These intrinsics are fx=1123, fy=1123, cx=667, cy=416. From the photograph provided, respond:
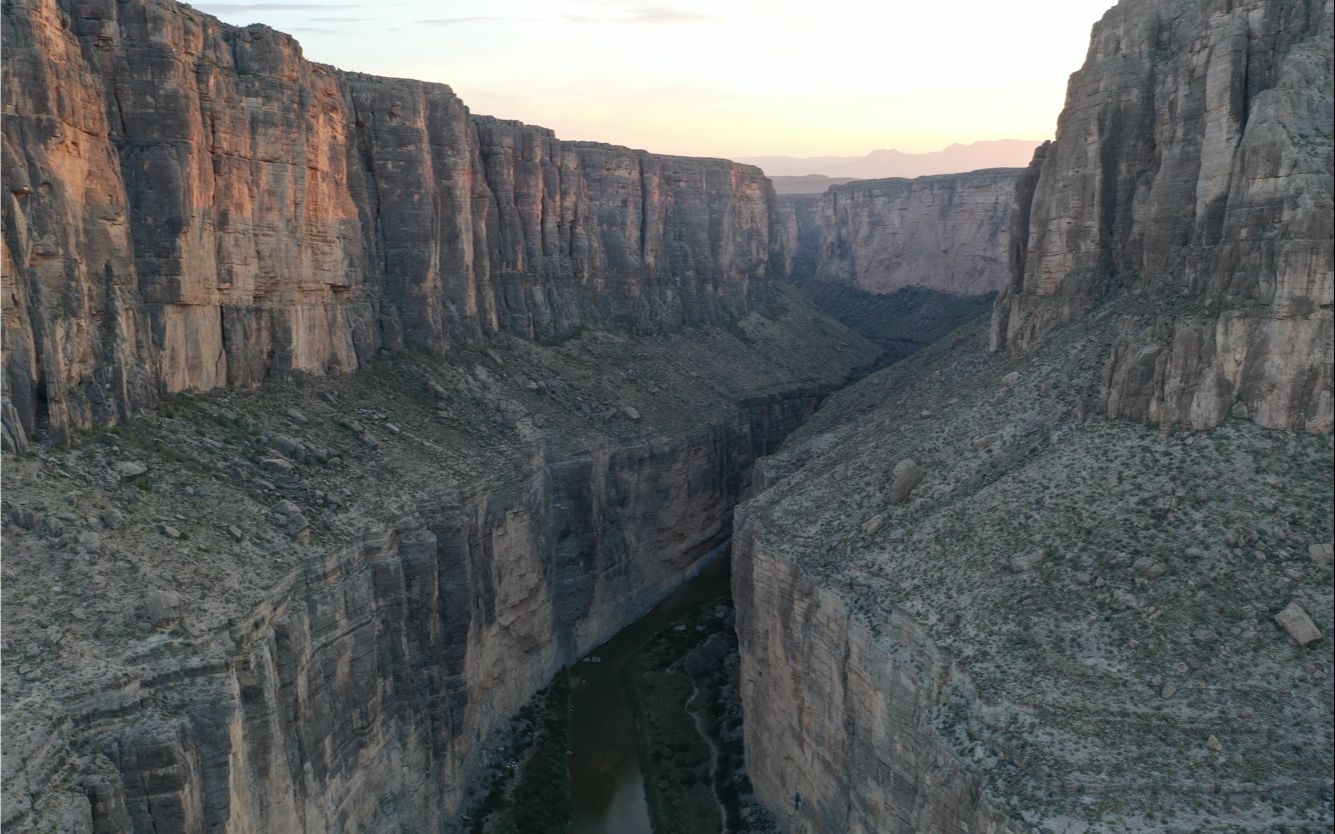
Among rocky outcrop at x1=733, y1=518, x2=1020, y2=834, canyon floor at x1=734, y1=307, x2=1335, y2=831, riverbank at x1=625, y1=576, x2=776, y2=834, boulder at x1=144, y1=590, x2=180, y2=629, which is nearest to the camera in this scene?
canyon floor at x1=734, y1=307, x2=1335, y2=831

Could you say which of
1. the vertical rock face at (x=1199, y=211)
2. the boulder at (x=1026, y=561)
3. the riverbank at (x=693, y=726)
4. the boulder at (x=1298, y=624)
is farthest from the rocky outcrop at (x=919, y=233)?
the boulder at (x=1298, y=624)

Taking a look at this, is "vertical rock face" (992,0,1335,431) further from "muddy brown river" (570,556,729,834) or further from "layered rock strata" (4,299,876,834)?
"layered rock strata" (4,299,876,834)

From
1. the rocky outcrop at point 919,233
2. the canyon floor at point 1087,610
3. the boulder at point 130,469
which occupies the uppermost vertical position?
the rocky outcrop at point 919,233

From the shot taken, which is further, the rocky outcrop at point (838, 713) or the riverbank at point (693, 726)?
the riverbank at point (693, 726)

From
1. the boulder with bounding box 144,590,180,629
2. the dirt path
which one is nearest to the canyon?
the boulder with bounding box 144,590,180,629

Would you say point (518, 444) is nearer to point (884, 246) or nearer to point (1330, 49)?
point (1330, 49)

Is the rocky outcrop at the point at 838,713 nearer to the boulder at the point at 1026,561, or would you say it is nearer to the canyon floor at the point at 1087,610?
the canyon floor at the point at 1087,610
